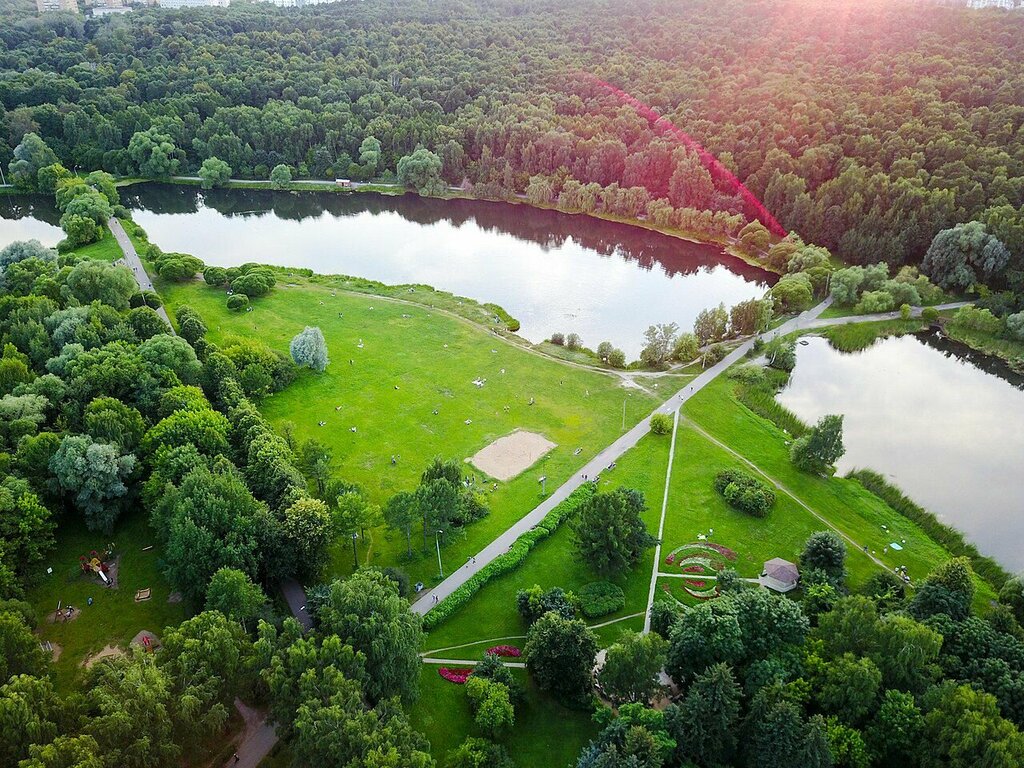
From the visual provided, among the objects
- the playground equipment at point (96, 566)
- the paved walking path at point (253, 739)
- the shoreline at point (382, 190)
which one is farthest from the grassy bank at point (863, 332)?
the playground equipment at point (96, 566)

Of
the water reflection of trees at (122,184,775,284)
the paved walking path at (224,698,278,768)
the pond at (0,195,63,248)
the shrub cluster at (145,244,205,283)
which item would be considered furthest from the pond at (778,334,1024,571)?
the pond at (0,195,63,248)

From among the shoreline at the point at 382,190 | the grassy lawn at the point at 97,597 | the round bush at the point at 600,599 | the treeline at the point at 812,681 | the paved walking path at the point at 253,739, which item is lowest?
the shoreline at the point at 382,190

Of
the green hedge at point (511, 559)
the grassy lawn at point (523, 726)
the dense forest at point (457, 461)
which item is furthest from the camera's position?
the green hedge at point (511, 559)

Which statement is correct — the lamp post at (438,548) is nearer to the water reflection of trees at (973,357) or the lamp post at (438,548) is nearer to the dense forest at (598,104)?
the water reflection of trees at (973,357)

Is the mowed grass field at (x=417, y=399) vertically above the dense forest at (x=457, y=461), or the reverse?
the dense forest at (x=457, y=461)

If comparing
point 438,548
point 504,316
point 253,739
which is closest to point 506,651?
point 438,548

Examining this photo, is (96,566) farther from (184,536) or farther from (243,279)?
(243,279)

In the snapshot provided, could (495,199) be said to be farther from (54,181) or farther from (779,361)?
(54,181)
